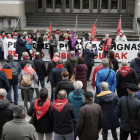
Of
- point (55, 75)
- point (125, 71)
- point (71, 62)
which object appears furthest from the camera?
point (71, 62)

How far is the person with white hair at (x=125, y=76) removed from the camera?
767cm

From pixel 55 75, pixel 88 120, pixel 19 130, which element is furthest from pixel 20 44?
pixel 19 130

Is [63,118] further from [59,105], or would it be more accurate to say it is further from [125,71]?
[125,71]

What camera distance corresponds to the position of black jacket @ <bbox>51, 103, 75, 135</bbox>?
17.1 ft

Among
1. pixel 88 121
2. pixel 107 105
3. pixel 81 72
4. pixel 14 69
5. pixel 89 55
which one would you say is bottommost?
pixel 88 121

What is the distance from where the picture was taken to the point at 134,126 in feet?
17.3

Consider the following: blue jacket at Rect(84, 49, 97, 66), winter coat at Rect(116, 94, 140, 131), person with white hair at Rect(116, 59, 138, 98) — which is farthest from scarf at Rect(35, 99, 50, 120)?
blue jacket at Rect(84, 49, 97, 66)

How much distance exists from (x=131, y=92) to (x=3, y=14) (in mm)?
15236

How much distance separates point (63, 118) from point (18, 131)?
3.90ft

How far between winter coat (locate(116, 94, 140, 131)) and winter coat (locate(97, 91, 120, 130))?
294 millimetres

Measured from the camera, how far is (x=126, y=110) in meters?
5.35

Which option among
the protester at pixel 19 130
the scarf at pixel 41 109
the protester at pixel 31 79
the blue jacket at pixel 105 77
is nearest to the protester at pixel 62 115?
the scarf at pixel 41 109

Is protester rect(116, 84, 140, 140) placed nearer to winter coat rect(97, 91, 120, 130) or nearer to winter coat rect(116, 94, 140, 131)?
winter coat rect(116, 94, 140, 131)

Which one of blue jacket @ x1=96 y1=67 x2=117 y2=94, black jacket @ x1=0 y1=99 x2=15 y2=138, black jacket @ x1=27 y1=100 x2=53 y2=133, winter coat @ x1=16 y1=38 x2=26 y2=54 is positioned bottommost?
black jacket @ x1=27 y1=100 x2=53 y2=133
